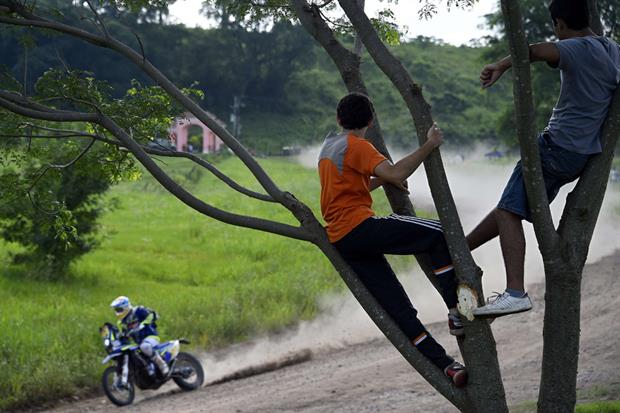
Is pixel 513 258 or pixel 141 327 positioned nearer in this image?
pixel 513 258

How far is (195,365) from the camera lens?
44.4 ft

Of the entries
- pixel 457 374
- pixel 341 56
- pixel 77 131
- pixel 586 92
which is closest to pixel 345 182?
pixel 341 56

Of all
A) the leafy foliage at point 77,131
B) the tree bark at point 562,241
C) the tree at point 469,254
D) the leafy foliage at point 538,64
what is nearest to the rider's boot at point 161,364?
the leafy foliage at point 77,131

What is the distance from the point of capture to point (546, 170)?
5137 millimetres

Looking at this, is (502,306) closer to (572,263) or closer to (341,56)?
(572,263)

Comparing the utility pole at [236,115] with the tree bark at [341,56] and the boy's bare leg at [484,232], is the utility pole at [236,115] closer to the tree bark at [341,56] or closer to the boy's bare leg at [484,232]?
the tree bark at [341,56]

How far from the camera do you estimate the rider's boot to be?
1280 cm

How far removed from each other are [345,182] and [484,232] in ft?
2.68

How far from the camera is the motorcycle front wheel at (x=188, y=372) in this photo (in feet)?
43.9

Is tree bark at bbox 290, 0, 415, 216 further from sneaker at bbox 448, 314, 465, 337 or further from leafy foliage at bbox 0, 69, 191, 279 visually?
leafy foliage at bbox 0, 69, 191, 279

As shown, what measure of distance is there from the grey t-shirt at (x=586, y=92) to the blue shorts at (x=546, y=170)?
0.05m

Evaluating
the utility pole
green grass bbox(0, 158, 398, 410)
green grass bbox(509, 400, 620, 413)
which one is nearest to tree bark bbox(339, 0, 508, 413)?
green grass bbox(509, 400, 620, 413)

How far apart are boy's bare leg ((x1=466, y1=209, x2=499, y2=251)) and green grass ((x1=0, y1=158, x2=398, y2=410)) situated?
8962 mm

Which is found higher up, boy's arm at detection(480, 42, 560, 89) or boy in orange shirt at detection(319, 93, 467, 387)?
boy's arm at detection(480, 42, 560, 89)
